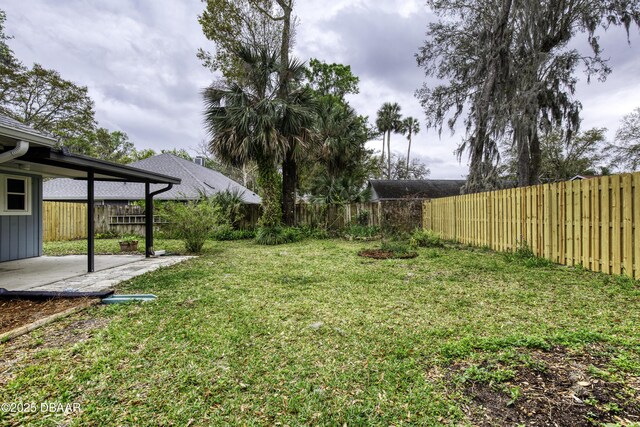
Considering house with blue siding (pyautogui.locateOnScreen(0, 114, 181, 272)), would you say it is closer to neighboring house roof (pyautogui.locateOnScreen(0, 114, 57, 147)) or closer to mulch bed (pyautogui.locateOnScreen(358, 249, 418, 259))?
neighboring house roof (pyautogui.locateOnScreen(0, 114, 57, 147))

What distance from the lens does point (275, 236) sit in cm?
1015

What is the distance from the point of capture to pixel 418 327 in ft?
8.91

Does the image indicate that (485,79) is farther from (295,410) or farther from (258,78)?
(295,410)

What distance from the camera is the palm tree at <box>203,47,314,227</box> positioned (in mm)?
9750

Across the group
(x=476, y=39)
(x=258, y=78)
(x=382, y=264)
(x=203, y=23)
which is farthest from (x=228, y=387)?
(x=203, y=23)

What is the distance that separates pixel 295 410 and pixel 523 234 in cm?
640

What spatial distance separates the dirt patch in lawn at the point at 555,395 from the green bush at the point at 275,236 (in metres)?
8.40

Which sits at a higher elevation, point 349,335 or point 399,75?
point 399,75

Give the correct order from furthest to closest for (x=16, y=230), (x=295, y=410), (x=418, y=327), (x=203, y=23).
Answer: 1. (x=203, y=23)
2. (x=16, y=230)
3. (x=418, y=327)
4. (x=295, y=410)

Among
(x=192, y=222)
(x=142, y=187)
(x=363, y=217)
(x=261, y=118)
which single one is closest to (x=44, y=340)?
(x=192, y=222)

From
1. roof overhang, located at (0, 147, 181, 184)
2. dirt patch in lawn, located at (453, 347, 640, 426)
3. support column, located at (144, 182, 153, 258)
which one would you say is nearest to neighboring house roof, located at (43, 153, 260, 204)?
support column, located at (144, 182, 153, 258)

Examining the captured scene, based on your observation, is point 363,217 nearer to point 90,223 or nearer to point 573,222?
point 573,222

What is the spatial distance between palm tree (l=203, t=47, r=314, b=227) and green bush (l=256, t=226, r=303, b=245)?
26 centimetres

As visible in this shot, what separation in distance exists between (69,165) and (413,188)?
2077 centimetres
